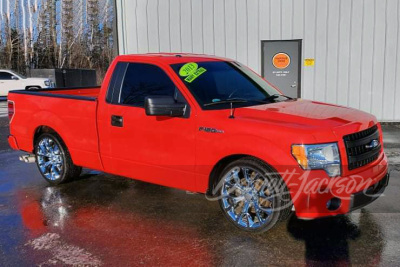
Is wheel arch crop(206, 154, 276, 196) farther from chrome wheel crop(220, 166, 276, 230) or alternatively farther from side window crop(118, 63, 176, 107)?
side window crop(118, 63, 176, 107)

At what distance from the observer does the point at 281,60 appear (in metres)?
11.6

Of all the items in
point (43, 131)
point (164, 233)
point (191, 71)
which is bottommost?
point (164, 233)

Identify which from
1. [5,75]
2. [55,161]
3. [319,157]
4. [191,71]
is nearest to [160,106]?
[191,71]

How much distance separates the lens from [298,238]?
13.6ft

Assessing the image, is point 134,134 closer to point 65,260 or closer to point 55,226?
point 55,226

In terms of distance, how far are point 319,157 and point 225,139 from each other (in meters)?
Answer: 0.91

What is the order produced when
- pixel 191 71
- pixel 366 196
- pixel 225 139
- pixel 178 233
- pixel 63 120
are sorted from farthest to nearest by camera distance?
pixel 63 120 → pixel 191 71 → pixel 178 233 → pixel 225 139 → pixel 366 196

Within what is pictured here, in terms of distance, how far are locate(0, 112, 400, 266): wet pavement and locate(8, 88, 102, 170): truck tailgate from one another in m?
0.62

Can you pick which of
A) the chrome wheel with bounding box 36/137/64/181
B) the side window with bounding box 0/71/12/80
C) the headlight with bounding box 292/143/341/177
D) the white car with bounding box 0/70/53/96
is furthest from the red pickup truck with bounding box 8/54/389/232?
the side window with bounding box 0/71/12/80

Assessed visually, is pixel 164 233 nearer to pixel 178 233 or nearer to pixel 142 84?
pixel 178 233

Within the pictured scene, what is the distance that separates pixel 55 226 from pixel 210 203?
5.92ft

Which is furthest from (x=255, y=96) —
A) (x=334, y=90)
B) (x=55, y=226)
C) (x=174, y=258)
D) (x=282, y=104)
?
(x=334, y=90)

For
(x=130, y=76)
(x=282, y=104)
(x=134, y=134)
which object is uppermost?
(x=130, y=76)

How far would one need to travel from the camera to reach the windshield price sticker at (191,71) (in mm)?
4758
